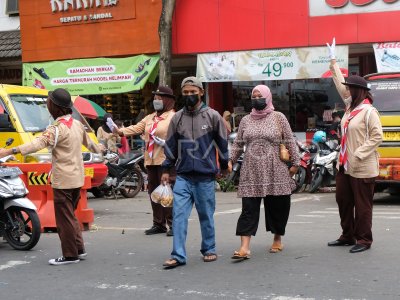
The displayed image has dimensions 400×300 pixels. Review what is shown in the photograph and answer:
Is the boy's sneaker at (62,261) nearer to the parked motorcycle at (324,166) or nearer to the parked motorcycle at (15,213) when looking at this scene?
the parked motorcycle at (15,213)

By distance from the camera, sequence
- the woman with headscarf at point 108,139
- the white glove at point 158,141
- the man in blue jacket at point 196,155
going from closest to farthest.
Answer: the man in blue jacket at point 196,155 < the white glove at point 158,141 < the woman with headscarf at point 108,139

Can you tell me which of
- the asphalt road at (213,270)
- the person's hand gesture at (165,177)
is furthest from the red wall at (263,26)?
the person's hand gesture at (165,177)

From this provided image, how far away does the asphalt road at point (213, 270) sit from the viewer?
5734 mm

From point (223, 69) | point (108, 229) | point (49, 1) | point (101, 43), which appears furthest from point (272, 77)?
point (108, 229)

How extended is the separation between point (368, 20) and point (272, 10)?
2.34m

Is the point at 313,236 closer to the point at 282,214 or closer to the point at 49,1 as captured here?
the point at 282,214

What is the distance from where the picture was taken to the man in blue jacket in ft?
22.6

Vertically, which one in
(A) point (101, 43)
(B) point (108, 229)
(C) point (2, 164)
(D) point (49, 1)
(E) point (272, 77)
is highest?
(D) point (49, 1)

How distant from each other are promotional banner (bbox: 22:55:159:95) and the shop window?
9.98 ft

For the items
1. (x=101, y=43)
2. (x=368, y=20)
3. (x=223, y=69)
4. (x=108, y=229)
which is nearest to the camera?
(x=108, y=229)

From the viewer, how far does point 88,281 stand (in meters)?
6.30

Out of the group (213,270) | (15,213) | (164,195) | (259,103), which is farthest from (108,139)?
(213,270)

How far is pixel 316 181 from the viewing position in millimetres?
14430

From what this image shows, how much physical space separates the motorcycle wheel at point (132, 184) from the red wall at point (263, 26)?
453 cm
